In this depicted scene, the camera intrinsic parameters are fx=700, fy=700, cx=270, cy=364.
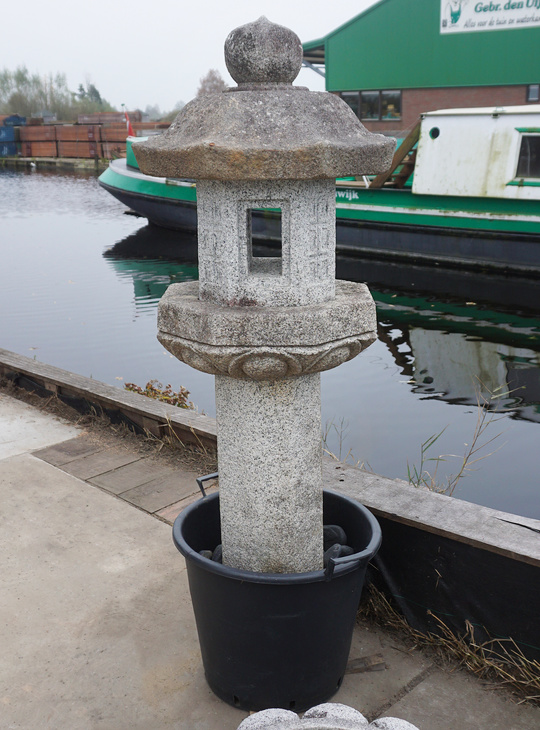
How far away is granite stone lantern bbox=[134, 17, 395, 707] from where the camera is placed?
2.19 metres

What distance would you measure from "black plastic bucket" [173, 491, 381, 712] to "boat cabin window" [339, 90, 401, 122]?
27256mm

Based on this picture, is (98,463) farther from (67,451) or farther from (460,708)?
(460,708)

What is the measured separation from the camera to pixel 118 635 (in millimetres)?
2893

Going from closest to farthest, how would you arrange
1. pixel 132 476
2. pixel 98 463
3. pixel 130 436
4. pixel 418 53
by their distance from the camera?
1. pixel 132 476
2. pixel 98 463
3. pixel 130 436
4. pixel 418 53

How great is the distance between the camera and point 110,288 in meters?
13.0

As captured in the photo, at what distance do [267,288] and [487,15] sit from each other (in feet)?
84.9

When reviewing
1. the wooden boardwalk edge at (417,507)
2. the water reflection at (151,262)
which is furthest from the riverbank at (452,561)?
the water reflection at (151,262)

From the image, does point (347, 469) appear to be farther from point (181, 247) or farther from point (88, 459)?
point (181, 247)

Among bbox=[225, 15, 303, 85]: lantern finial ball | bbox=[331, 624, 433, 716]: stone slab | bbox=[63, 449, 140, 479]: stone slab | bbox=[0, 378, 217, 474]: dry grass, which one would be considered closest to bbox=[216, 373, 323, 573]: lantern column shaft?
bbox=[331, 624, 433, 716]: stone slab

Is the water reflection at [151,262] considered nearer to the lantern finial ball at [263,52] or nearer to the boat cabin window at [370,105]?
the lantern finial ball at [263,52]

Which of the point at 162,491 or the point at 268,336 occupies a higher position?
the point at 268,336

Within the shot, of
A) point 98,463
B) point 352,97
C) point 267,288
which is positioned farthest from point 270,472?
point 352,97

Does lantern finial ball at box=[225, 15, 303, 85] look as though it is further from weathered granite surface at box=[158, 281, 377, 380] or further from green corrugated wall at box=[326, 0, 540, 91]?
green corrugated wall at box=[326, 0, 540, 91]

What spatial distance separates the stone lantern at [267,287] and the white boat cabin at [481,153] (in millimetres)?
10925
